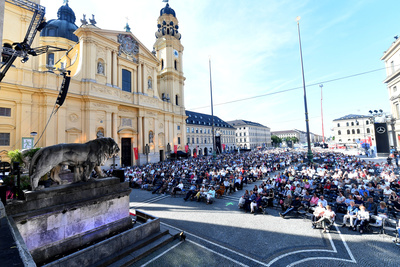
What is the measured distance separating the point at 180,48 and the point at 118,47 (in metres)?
16.6

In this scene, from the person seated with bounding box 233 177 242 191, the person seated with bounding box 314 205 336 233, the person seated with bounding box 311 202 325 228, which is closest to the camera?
the person seated with bounding box 314 205 336 233

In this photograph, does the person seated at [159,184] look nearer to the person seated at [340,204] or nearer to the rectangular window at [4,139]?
the person seated at [340,204]

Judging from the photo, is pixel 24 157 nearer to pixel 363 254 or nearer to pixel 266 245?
pixel 266 245

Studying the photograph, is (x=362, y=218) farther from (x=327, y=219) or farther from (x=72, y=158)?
(x=72, y=158)

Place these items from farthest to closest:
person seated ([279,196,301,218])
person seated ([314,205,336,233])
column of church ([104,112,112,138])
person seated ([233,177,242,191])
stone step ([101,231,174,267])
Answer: column of church ([104,112,112,138]), person seated ([233,177,242,191]), person seated ([279,196,301,218]), person seated ([314,205,336,233]), stone step ([101,231,174,267])

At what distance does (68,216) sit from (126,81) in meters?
28.4

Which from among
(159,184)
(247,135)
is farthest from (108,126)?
(247,135)

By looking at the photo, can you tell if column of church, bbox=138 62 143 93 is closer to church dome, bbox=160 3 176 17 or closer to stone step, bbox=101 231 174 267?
church dome, bbox=160 3 176 17

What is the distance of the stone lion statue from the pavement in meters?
3.32

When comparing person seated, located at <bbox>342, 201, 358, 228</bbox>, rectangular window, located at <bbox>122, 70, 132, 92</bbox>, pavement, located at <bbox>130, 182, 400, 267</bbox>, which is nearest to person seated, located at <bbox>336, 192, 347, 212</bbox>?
pavement, located at <bbox>130, 182, 400, 267</bbox>

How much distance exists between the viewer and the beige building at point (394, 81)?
30.4 m

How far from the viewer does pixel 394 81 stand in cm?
3209

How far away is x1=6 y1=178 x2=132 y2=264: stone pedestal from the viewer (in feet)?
14.6

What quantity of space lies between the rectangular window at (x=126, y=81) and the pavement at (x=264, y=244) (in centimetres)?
2613
